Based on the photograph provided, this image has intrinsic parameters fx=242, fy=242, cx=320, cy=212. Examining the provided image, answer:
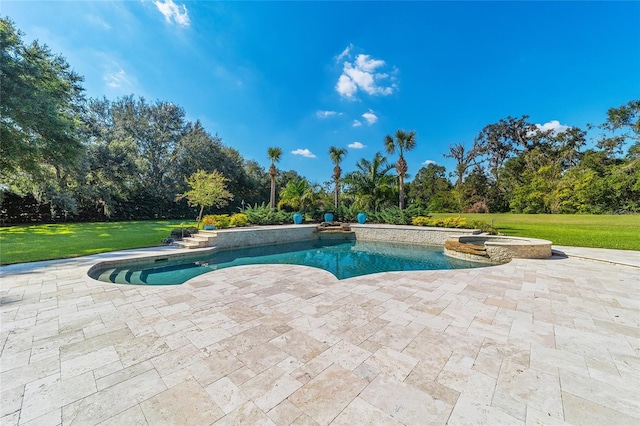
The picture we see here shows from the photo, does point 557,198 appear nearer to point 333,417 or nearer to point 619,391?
point 619,391

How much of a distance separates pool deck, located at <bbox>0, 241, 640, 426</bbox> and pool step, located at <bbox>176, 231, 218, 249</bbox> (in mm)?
4456

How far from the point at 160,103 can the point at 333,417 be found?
29498 mm

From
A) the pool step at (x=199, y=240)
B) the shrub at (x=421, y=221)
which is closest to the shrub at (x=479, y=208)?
the shrub at (x=421, y=221)

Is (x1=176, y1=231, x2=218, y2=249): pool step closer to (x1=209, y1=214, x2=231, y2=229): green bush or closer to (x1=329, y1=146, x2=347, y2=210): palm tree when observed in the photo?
(x1=209, y1=214, x2=231, y2=229): green bush

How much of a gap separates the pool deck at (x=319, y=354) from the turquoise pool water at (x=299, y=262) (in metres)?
1.58

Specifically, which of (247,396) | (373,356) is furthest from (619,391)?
(247,396)

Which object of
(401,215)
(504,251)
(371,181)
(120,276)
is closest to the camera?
(120,276)

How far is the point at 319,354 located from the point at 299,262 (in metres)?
5.67

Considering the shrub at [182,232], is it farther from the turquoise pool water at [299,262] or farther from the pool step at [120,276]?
the pool step at [120,276]

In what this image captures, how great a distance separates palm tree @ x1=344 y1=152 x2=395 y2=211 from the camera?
17.3 m

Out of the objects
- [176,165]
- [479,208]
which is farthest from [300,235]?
[479,208]

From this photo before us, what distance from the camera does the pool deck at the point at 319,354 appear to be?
1.77 m

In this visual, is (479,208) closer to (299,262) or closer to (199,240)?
(299,262)

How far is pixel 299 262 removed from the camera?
8.07 metres
